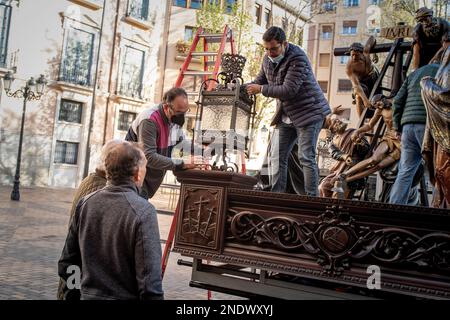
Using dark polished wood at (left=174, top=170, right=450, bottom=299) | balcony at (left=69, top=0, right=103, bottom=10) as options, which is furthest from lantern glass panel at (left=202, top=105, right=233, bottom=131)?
balcony at (left=69, top=0, right=103, bottom=10)

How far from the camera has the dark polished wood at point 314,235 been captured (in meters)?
3.32

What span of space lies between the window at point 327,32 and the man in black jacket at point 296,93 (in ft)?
141

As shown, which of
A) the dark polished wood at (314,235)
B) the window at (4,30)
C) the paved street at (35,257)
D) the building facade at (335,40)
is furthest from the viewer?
the building facade at (335,40)

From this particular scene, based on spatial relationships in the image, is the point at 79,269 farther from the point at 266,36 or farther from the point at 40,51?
the point at 40,51

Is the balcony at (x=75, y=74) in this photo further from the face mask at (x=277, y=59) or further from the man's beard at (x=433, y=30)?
the man's beard at (x=433, y=30)

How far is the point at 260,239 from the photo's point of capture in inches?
156

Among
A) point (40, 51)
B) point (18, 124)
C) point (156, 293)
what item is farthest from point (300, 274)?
point (40, 51)

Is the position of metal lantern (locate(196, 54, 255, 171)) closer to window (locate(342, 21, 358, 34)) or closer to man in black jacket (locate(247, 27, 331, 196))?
man in black jacket (locate(247, 27, 331, 196))

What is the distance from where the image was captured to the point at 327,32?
46.3 m

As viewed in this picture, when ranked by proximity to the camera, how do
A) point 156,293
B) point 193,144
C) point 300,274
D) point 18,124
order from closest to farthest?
point 156,293 → point 300,274 → point 193,144 → point 18,124

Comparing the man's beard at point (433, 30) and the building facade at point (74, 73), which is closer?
the man's beard at point (433, 30)

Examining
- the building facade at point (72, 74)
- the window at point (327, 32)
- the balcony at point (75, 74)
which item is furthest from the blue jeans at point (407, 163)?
the window at point (327, 32)

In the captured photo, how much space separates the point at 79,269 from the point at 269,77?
9.75ft

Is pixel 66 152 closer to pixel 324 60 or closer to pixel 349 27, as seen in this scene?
pixel 324 60
